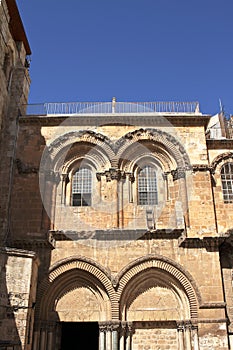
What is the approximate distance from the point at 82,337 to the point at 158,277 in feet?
22.6

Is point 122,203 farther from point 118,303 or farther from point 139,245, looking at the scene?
point 118,303

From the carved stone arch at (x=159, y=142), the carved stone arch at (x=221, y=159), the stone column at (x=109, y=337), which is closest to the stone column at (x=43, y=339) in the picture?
the stone column at (x=109, y=337)

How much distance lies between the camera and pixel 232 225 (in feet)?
54.9

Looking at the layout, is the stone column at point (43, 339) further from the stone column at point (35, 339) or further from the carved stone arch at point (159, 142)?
the carved stone arch at point (159, 142)

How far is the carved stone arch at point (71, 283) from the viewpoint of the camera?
1523cm

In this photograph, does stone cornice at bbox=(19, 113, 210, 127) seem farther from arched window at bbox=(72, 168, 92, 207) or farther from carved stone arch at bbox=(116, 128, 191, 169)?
arched window at bbox=(72, 168, 92, 207)

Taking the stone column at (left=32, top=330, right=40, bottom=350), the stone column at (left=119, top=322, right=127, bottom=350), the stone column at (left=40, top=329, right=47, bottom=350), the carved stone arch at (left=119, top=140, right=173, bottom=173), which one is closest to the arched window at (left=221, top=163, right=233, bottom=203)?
the carved stone arch at (left=119, top=140, right=173, bottom=173)

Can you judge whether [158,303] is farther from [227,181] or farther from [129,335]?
[227,181]

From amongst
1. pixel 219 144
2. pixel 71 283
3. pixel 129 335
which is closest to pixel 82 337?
pixel 71 283

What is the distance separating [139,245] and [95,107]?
7343 mm

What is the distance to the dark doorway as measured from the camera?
1959 centimetres

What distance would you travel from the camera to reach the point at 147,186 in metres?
17.8

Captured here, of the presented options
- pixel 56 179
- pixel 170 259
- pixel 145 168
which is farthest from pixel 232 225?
pixel 56 179

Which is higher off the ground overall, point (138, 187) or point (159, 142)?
point (159, 142)
